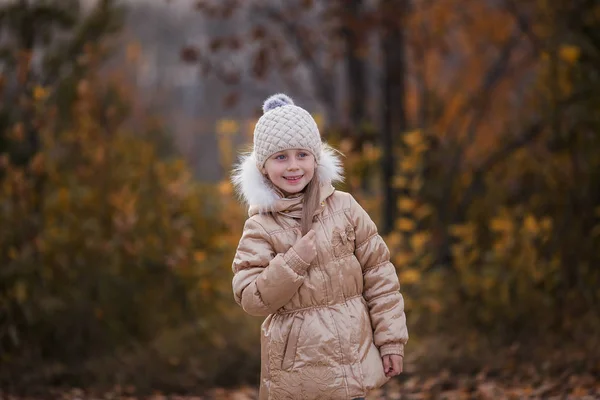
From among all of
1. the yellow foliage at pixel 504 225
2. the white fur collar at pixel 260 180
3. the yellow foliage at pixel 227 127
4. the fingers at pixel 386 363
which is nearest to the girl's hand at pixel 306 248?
the white fur collar at pixel 260 180

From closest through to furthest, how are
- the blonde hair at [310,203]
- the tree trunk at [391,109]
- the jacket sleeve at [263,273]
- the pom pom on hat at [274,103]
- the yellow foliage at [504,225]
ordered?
the jacket sleeve at [263,273]
the blonde hair at [310,203]
the pom pom on hat at [274,103]
the yellow foliage at [504,225]
the tree trunk at [391,109]

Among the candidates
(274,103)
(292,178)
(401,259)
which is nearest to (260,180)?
(292,178)

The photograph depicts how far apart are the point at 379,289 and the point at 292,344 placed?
360 mm

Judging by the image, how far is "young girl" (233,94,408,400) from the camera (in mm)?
2686

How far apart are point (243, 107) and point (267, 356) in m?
32.3

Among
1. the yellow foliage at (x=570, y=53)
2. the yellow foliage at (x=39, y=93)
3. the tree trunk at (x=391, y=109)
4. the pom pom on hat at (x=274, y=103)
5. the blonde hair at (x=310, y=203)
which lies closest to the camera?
the blonde hair at (x=310, y=203)

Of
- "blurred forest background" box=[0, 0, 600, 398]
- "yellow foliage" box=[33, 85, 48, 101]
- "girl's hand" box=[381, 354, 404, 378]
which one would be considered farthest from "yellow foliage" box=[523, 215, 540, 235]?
"yellow foliage" box=[33, 85, 48, 101]

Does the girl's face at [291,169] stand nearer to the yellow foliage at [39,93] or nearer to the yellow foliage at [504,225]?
the yellow foliage at [39,93]

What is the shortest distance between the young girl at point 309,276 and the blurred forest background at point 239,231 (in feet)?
6.52

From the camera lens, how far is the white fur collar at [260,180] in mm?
2797

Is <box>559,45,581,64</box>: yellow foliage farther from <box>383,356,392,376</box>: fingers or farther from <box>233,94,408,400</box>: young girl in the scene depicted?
<box>383,356,392,376</box>: fingers

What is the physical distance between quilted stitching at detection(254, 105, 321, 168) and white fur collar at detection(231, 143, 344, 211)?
6cm

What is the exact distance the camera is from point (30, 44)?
5.65 m

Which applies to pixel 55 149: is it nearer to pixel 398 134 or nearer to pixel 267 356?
pixel 398 134
